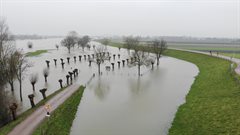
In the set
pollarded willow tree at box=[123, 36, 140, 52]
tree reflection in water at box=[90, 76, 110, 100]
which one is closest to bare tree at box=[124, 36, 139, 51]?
pollarded willow tree at box=[123, 36, 140, 52]

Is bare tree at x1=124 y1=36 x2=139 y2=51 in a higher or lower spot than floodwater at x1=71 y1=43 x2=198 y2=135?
higher

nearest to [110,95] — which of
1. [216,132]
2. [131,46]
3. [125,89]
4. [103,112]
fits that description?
[125,89]

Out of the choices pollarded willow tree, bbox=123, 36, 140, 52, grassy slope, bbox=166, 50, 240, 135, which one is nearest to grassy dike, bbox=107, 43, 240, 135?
grassy slope, bbox=166, 50, 240, 135

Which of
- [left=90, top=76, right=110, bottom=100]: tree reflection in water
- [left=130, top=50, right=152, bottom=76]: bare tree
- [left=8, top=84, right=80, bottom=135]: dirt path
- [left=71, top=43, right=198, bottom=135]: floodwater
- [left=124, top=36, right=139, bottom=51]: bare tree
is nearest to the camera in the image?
[left=8, top=84, right=80, bottom=135]: dirt path

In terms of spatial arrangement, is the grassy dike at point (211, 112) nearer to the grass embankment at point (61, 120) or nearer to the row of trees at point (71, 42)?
the grass embankment at point (61, 120)

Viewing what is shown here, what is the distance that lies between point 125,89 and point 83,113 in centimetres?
956

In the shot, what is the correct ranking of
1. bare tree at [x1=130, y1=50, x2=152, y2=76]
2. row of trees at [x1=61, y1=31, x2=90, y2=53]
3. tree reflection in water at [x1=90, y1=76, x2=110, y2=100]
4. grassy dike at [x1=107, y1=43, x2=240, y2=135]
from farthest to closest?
row of trees at [x1=61, y1=31, x2=90, y2=53] → bare tree at [x1=130, y1=50, x2=152, y2=76] → tree reflection in water at [x1=90, y1=76, x2=110, y2=100] → grassy dike at [x1=107, y1=43, x2=240, y2=135]

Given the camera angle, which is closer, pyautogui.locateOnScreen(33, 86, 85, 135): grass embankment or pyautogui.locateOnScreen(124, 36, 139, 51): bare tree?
pyautogui.locateOnScreen(33, 86, 85, 135): grass embankment

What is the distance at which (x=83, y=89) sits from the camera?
2891 centimetres

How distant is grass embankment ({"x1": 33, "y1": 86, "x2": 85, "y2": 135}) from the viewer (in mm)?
15702

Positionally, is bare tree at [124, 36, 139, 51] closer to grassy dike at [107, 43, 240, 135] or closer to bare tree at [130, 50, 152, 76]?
bare tree at [130, 50, 152, 76]

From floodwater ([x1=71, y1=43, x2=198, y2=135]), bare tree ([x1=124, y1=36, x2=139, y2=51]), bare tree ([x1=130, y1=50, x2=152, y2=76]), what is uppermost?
bare tree ([x1=124, y1=36, x2=139, y2=51])

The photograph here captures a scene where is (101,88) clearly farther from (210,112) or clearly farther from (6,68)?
(210,112)

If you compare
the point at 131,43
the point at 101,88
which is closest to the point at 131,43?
the point at 131,43
